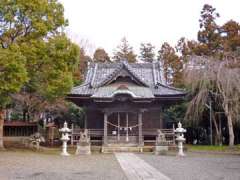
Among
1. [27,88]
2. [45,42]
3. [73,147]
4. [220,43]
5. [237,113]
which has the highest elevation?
[220,43]

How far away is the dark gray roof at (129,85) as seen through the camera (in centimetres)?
2183

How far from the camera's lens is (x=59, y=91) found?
1922 centimetres

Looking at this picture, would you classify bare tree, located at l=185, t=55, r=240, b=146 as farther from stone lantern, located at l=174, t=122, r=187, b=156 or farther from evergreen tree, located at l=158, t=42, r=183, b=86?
evergreen tree, located at l=158, t=42, r=183, b=86

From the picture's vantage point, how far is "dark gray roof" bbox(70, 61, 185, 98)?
71.6 ft

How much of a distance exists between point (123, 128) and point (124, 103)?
67.9 inches

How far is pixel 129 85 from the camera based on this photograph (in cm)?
2328

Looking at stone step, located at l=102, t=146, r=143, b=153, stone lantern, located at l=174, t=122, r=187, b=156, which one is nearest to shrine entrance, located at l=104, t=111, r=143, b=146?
stone step, located at l=102, t=146, r=143, b=153


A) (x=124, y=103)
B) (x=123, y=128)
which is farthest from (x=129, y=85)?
(x=123, y=128)

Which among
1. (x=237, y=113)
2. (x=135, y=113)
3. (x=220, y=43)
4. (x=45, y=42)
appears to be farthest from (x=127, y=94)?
(x=220, y=43)

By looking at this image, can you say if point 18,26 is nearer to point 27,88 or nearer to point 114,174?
point 27,88

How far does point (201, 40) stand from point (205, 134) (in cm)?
1181

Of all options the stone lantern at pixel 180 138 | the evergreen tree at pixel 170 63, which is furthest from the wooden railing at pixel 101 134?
the evergreen tree at pixel 170 63

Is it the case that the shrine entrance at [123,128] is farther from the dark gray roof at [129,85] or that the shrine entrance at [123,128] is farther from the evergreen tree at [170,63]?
the evergreen tree at [170,63]

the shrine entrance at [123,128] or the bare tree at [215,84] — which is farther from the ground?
the bare tree at [215,84]
